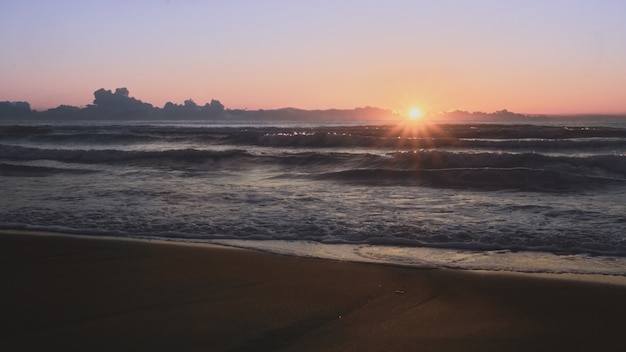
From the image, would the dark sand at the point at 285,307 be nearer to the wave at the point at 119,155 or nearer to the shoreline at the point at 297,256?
the shoreline at the point at 297,256

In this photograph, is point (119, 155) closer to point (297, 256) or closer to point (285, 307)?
point (297, 256)

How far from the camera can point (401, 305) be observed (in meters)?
4.44

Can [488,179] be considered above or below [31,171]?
above

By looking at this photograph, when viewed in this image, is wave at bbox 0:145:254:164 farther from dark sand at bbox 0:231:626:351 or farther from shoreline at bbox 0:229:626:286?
dark sand at bbox 0:231:626:351

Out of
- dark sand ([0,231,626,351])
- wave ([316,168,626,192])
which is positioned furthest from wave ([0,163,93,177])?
dark sand ([0,231,626,351])

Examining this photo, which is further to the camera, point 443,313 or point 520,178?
point 520,178

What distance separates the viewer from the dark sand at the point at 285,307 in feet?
12.0

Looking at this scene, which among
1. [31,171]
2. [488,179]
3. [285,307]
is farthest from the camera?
[31,171]

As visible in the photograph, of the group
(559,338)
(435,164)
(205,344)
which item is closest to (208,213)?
(205,344)

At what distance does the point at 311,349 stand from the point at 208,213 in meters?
5.70

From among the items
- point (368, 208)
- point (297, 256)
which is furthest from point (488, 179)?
point (297, 256)

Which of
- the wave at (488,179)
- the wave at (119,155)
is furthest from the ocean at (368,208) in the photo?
the wave at (119,155)

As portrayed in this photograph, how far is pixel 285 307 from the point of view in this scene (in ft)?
14.3

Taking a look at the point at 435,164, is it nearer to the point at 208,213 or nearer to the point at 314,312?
the point at 208,213
